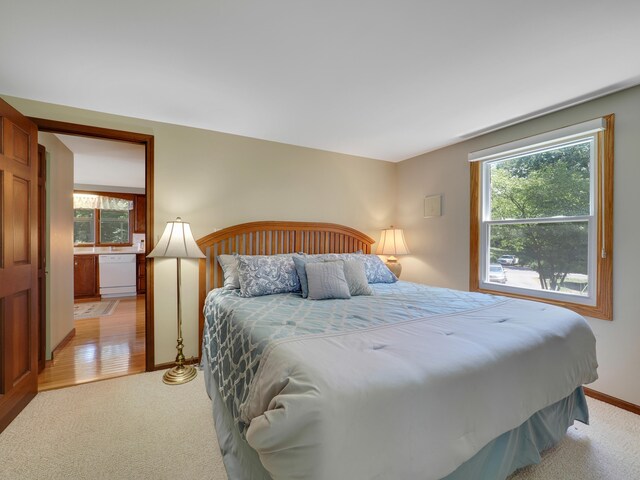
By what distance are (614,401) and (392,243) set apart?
241cm

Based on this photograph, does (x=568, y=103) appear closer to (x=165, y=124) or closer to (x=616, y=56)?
(x=616, y=56)

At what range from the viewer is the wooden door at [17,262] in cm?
196

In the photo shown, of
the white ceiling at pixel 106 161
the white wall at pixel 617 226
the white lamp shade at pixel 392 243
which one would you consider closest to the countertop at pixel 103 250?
the white ceiling at pixel 106 161

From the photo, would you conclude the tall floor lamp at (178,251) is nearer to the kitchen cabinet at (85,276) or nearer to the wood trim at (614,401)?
the wood trim at (614,401)

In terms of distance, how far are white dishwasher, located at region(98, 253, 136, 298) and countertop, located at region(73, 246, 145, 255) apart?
0.18 m

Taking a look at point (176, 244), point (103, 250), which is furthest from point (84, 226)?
point (176, 244)

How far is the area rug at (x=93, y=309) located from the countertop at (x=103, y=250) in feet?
3.46

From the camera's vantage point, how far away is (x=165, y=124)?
2910mm

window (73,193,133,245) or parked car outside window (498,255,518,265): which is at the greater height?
window (73,193,133,245)

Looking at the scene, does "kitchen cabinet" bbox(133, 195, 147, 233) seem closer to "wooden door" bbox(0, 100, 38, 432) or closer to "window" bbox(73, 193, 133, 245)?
"window" bbox(73, 193, 133, 245)

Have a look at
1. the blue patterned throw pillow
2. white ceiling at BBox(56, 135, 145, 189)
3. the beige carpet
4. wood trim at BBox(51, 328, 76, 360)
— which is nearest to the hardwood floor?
wood trim at BBox(51, 328, 76, 360)

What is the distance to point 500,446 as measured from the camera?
1429 mm

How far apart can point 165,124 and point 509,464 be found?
11.9ft

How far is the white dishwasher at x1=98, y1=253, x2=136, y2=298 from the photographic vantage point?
239 inches
